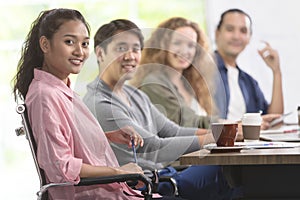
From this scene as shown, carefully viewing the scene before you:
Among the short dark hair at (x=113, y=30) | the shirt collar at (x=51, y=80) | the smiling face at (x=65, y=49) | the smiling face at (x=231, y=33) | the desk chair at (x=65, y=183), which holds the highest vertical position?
the smiling face at (x=231, y=33)

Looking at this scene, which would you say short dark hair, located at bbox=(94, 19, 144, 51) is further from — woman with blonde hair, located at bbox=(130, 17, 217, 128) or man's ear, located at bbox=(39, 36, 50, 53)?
woman with blonde hair, located at bbox=(130, 17, 217, 128)

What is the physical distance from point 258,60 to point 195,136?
2.78m

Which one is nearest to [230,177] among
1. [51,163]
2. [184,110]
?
[51,163]

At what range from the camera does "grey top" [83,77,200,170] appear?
2484 millimetres

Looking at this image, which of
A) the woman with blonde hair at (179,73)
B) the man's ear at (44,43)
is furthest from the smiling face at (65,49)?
the woman with blonde hair at (179,73)

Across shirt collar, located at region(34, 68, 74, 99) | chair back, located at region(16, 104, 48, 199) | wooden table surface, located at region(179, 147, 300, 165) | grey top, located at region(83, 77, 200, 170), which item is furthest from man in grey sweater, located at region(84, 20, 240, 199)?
wooden table surface, located at region(179, 147, 300, 165)

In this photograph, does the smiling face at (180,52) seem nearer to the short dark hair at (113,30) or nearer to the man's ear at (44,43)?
the short dark hair at (113,30)

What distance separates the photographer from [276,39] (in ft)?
18.2

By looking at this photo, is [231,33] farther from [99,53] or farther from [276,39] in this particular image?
[99,53]

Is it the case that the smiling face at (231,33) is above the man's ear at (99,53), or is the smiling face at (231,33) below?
above

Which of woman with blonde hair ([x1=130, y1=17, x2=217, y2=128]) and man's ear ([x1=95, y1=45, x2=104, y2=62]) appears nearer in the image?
man's ear ([x1=95, y1=45, x2=104, y2=62])

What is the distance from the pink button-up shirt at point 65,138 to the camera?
6.57ft

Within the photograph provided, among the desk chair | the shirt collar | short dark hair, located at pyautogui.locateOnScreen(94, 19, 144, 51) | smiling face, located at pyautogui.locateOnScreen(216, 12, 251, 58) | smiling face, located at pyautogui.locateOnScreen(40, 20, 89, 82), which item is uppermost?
smiling face, located at pyautogui.locateOnScreen(216, 12, 251, 58)

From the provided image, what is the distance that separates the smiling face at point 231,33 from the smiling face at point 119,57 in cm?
244
